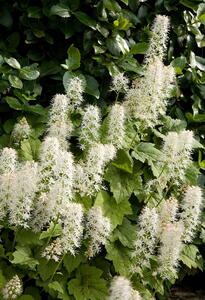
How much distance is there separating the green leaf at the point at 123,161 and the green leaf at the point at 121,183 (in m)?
0.05

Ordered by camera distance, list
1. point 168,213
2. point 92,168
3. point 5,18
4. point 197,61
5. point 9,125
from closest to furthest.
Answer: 1. point 92,168
2. point 168,213
3. point 9,125
4. point 5,18
5. point 197,61

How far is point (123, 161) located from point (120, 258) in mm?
638

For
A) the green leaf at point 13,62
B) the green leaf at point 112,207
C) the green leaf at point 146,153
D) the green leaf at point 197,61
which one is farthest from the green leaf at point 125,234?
the green leaf at point 197,61

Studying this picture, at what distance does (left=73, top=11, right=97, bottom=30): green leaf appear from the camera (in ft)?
11.8

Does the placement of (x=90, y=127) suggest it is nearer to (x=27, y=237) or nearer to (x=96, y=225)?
(x=96, y=225)

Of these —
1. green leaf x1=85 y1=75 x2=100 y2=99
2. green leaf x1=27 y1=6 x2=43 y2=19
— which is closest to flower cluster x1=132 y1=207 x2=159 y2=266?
green leaf x1=85 y1=75 x2=100 y2=99

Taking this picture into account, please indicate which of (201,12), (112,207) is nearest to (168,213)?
(112,207)

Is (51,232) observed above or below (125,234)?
above

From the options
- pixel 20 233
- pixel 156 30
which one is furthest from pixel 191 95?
pixel 20 233

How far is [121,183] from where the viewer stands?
334cm

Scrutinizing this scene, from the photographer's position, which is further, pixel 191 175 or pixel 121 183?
pixel 191 175

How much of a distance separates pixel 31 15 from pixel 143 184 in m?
1.48

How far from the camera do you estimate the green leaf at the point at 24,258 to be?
2.73 meters

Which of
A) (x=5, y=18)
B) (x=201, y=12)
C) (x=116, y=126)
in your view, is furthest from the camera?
(x=201, y=12)
